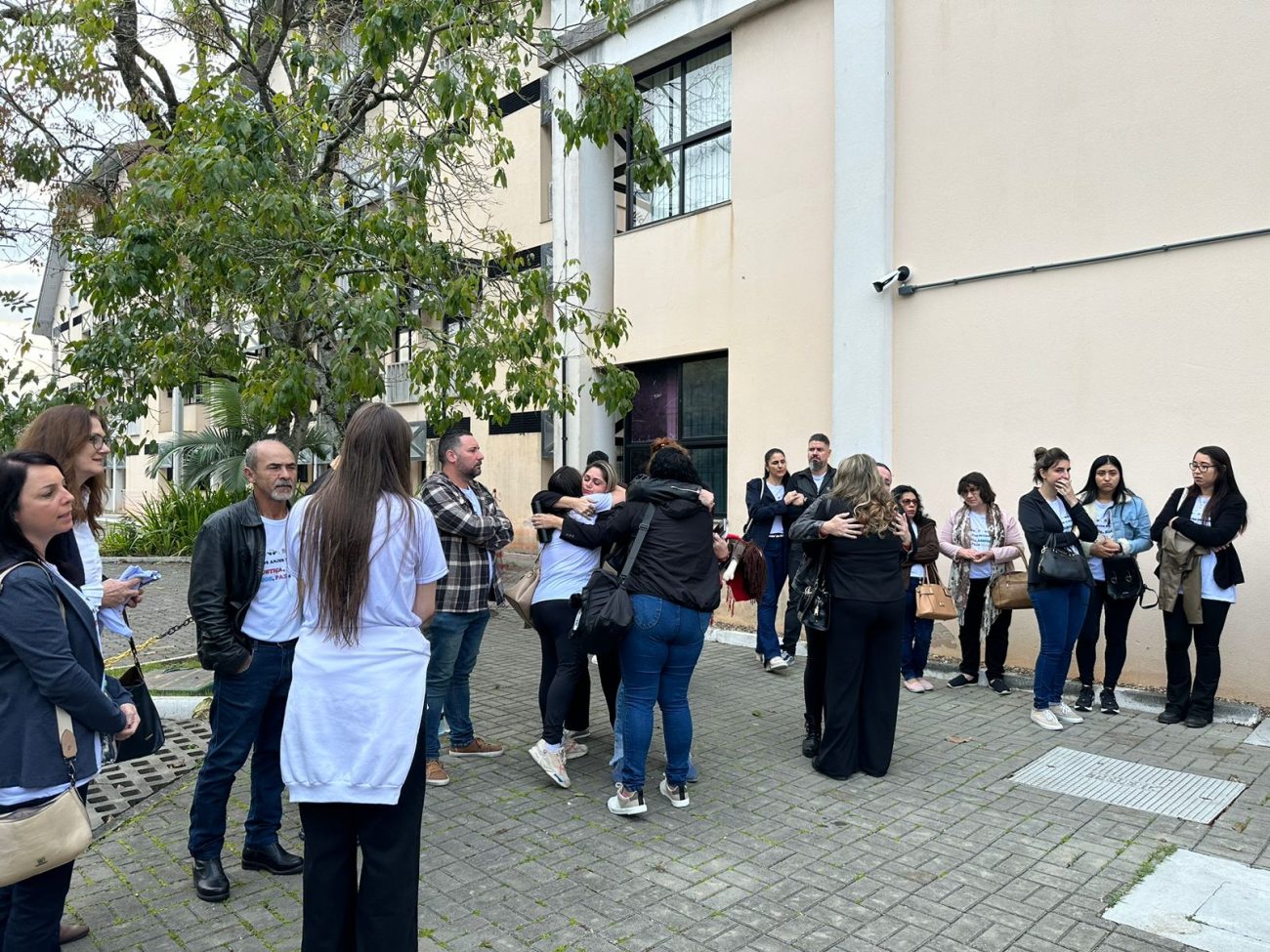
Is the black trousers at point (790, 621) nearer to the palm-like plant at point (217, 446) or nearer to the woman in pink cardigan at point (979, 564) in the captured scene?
the woman in pink cardigan at point (979, 564)

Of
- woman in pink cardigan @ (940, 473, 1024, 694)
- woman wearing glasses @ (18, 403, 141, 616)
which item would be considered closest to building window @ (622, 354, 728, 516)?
woman in pink cardigan @ (940, 473, 1024, 694)

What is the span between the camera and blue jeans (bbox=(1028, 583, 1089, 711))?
6.24 m

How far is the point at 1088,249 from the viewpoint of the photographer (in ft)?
24.1

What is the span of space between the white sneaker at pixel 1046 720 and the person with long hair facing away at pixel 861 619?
1628mm

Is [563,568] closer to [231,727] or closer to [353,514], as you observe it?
[231,727]

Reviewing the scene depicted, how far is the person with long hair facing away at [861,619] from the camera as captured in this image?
5.27 metres

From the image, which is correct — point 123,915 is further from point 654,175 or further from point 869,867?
point 654,175

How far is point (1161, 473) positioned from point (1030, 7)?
4.19 metres

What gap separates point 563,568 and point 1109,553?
13.2 feet

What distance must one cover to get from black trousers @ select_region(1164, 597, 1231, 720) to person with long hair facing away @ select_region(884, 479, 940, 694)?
1.72 meters

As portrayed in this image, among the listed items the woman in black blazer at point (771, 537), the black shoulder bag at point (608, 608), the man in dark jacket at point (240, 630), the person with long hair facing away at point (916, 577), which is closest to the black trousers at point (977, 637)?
the person with long hair facing away at point (916, 577)

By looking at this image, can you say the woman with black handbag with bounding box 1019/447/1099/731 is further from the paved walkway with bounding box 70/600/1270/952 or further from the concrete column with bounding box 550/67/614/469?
the concrete column with bounding box 550/67/614/469

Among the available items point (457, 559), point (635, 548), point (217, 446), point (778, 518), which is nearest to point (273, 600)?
point (457, 559)

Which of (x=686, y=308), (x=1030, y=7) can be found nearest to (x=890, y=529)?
(x=1030, y=7)
